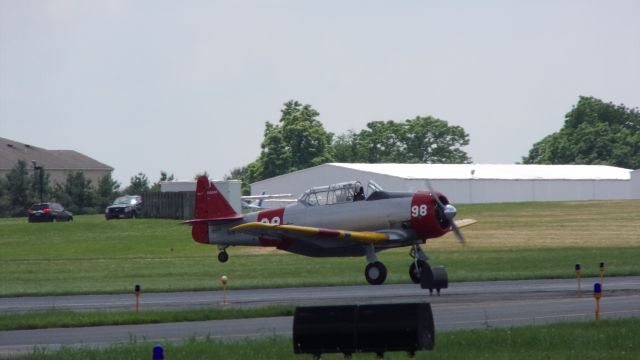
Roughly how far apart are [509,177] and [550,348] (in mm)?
85042

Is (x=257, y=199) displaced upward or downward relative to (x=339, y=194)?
upward

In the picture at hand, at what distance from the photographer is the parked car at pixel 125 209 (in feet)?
272

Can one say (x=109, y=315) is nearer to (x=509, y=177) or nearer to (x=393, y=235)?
(x=393, y=235)

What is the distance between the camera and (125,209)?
274 ft

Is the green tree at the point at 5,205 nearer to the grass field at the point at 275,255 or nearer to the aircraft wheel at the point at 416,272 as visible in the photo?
the grass field at the point at 275,255

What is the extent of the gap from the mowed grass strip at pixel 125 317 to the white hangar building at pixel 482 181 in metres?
65.9

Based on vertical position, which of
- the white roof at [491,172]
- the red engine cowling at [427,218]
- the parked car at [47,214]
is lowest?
the red engine cowling at [427,218]

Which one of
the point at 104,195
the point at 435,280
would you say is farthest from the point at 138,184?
the point at 435,280

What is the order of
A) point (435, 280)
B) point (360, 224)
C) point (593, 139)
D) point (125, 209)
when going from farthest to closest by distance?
point (593, 139), point (125, 209), point (360, 224), point (435, 280)

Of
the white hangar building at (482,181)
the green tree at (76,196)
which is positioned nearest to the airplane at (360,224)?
the white hangar building at (482,181)

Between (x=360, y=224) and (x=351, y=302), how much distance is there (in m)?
7.72

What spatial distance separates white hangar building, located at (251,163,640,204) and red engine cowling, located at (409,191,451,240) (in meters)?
57.0

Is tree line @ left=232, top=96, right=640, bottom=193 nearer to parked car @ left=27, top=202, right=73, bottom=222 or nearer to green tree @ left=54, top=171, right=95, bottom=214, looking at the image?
green tree @ left=54, top=171, right=95, bottom=214

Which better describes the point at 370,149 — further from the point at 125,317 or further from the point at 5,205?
the point at 125,317
